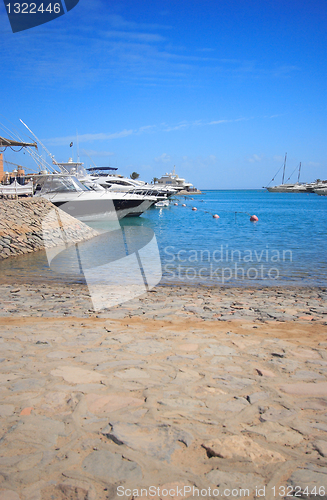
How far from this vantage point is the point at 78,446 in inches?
95.9

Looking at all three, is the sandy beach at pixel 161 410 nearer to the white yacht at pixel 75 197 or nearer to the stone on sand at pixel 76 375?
the stone on sand at pixel 76 375

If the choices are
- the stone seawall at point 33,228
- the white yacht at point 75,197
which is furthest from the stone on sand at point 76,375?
the white yacht at point 75,197

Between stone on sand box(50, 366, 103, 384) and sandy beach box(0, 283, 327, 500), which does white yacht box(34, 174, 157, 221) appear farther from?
stone on sand box(50, 366, 103, 384)

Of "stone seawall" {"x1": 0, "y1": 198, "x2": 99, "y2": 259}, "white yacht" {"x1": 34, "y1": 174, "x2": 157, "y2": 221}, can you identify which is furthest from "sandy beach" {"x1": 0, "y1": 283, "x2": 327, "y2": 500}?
"white yacht" {"x1": 34, "y1": 174, "x2": 157, "y2": 221}

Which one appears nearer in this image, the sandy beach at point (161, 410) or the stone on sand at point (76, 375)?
the sandy beach at point (161, 410)

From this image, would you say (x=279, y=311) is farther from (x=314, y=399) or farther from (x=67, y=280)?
(x=67, y=280)

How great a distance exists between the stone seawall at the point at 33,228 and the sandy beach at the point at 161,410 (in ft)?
37.2

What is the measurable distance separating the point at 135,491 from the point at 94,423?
2.39 feet

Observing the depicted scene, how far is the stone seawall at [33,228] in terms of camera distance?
15844 millimetres

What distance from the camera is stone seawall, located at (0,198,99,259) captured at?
1584 cm

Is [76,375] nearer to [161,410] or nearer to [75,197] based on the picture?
[161,410]

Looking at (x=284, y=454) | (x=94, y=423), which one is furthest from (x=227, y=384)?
(x=94, y=423)

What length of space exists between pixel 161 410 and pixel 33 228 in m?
16.8

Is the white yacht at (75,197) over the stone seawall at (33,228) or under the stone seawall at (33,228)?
over
